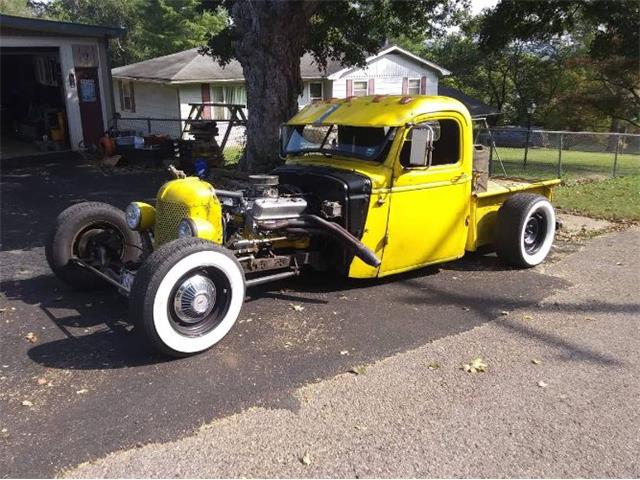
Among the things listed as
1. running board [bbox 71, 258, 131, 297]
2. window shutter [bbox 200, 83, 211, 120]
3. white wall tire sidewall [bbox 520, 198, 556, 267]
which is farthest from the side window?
window shutter [bbox 200, 83, 211, 120]

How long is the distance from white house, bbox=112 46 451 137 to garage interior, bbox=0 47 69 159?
3.06 m

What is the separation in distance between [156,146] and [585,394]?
42.8ft

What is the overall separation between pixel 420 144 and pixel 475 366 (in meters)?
2.06

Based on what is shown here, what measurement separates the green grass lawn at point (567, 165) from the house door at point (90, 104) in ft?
37.3

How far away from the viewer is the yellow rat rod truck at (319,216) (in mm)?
4914

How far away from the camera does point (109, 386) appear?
4.04m

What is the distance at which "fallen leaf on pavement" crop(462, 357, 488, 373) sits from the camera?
14.4ft

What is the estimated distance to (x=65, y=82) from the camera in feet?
54.1

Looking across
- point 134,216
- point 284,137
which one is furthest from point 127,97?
point 134,216

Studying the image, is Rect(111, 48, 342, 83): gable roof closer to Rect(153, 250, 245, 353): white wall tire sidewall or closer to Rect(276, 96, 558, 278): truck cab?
Rect(276, 96, 558, 278): truck cab

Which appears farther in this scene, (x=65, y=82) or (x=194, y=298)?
(x=65, y=82)

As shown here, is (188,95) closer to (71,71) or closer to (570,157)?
(71,71)

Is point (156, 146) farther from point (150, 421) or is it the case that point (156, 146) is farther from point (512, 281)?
point (150, 421)

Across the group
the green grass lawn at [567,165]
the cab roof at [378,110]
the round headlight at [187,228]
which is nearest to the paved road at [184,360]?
the round headlight at [187,228]
